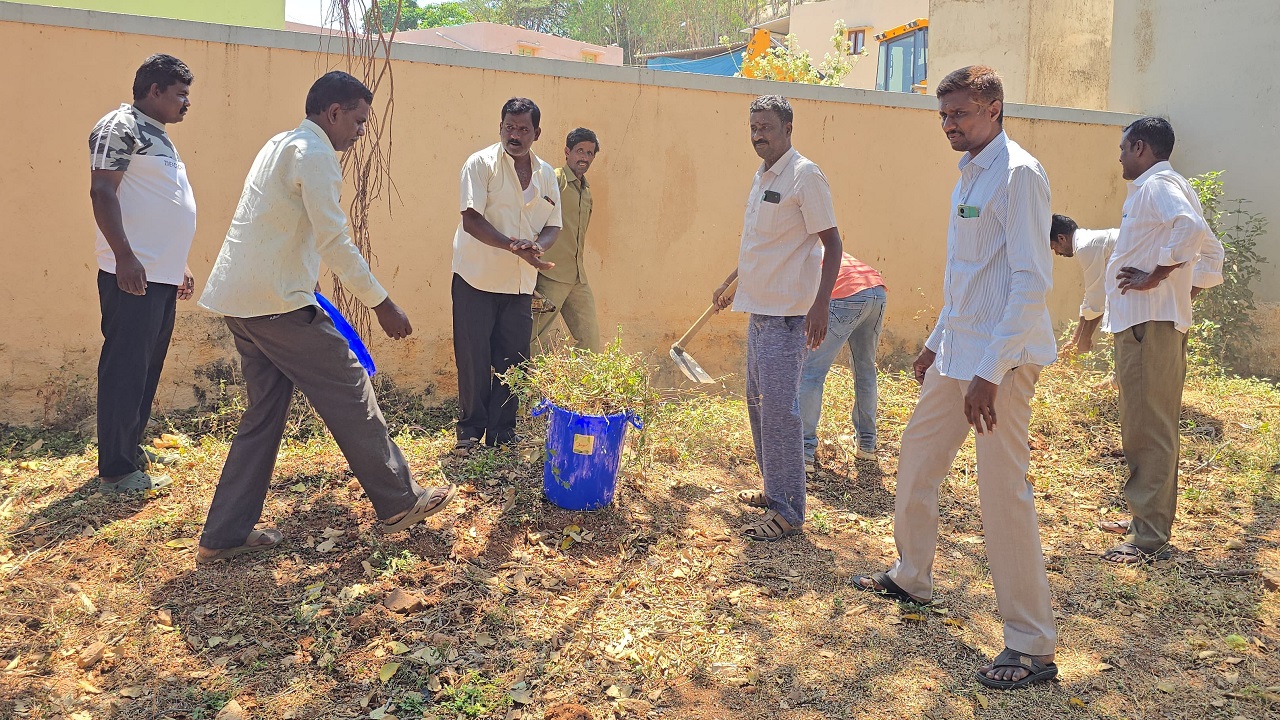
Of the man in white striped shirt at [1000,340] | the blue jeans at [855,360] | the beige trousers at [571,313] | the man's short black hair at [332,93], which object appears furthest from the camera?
the beige trousers at [571,313]

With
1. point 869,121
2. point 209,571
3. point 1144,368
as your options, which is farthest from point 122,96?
point 1144,368

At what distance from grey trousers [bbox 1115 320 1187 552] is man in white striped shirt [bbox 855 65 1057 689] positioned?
153 cm

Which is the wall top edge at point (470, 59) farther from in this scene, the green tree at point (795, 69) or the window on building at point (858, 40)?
the window on building at point (858, 40)

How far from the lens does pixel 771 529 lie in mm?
4418

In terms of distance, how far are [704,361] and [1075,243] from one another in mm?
2932

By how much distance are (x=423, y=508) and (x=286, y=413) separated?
2.26ft

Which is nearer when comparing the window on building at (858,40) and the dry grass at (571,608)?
the dry grass at (571,608)

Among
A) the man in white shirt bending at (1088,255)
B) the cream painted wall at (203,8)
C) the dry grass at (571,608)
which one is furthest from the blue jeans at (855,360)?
the cream painted wall at (203,8)

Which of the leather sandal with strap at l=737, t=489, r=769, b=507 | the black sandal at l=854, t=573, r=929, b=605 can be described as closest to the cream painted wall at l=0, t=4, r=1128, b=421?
the leather sandal with strap at l=737, t=489, r=769, b=507

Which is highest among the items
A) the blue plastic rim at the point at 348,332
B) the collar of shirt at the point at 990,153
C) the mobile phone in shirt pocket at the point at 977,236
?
the collar of shirt at the point at 990,153

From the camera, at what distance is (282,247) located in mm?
3557

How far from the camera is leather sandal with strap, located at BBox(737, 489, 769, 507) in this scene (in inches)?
193

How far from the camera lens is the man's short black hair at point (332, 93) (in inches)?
143

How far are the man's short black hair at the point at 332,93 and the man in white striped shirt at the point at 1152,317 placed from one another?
3451 mm
